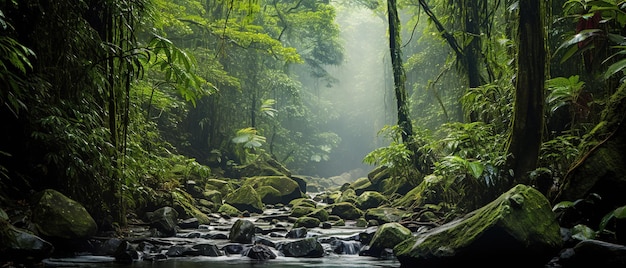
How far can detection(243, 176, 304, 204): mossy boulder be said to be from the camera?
1296 cm

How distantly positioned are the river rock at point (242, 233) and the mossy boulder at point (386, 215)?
281cm

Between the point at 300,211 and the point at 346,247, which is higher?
the point at 300,211

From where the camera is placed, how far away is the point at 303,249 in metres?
5.67

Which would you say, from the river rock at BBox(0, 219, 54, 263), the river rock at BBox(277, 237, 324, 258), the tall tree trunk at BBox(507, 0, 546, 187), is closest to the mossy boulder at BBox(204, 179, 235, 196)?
the river rock at BBox(277, 237, 324, 258)

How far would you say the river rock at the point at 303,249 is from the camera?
5.63m

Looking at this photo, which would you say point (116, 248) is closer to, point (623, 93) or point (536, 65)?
point (536, 65)

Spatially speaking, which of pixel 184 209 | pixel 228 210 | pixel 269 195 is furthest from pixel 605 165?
pixel 269 195

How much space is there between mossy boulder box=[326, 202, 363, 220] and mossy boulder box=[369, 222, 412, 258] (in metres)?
3.53

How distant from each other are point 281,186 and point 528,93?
927 centimetres

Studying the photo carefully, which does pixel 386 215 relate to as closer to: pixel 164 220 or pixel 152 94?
pixel 164 220

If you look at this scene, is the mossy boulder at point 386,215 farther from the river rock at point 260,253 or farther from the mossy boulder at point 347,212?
the river rock at point 260,253

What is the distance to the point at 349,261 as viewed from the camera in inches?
207

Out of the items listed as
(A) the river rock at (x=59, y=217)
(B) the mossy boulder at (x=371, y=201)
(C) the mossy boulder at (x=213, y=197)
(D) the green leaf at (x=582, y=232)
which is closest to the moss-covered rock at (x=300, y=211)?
(B) the mossy boulder at (x=371, y=201)

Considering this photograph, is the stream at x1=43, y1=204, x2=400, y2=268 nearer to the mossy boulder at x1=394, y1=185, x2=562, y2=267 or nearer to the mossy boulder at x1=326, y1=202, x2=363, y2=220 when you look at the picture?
the mossy boulder at x1=394, y1=185, x2=562, y2=267
